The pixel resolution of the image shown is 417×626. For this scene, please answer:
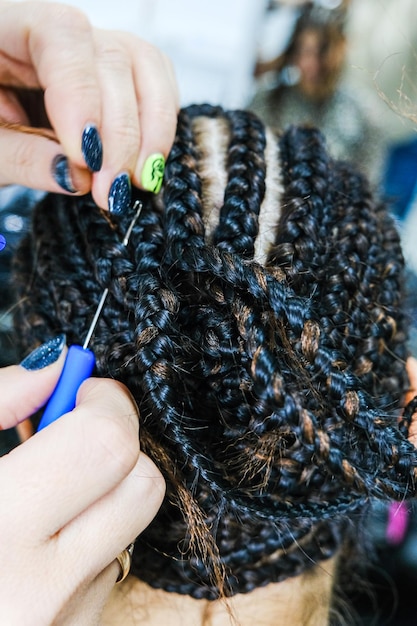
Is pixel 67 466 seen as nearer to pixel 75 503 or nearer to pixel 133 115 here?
pixel 75 503

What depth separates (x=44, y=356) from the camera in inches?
24.9

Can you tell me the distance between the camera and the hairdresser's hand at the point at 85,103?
65 centimetres

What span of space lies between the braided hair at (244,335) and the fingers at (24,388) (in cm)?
6

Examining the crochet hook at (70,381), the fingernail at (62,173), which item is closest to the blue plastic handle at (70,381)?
the crochet hook at (70,381)

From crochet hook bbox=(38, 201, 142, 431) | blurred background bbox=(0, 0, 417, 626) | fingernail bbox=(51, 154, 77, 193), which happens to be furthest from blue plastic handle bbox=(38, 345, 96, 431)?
blurred background bbox=(0, 0, 417, 626)

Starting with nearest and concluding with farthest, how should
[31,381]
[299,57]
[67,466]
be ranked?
[67,466] < [31,381] < [299,57]

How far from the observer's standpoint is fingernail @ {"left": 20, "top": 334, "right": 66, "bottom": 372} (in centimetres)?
63

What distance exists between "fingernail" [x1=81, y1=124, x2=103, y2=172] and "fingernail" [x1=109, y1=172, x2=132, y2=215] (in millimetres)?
32

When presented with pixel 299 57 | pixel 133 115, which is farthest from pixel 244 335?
pixel 299 57

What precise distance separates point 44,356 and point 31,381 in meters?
0.03

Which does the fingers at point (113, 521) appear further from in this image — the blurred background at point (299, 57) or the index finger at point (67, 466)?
the blurred background at point (299, 57)

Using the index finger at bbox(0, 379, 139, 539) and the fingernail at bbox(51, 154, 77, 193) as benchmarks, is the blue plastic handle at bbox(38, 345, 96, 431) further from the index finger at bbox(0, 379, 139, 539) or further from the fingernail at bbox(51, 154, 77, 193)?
the fingernail at bbox(51, 154, 77, 193)

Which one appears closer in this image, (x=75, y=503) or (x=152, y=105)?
(x=75, y=503)

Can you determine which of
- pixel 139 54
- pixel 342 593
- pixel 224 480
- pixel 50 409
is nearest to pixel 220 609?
pixel 224 480
